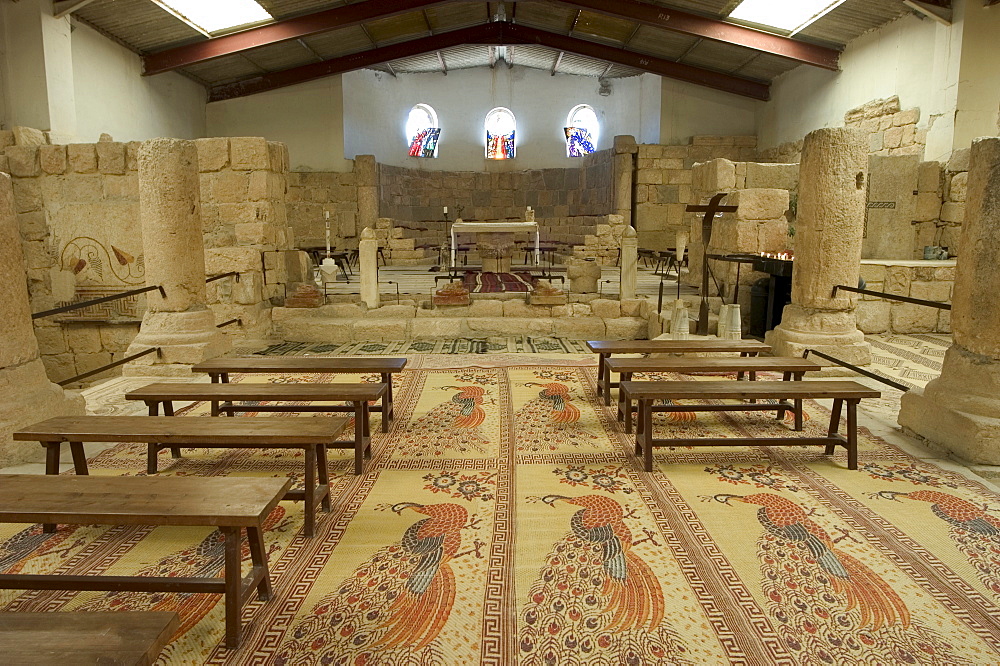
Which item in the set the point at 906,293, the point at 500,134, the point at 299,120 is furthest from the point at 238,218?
the point at 500,134

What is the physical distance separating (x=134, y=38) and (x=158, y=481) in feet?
36.6

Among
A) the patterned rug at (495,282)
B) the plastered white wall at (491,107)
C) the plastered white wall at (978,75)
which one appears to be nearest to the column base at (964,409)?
the patterned rug at (495,282)

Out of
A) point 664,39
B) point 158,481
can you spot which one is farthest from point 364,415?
point 664,39

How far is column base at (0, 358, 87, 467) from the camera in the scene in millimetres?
3180

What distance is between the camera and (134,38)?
10.5 meters

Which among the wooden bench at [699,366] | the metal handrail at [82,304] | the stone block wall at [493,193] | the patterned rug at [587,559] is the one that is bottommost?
the patterned rug at [587,559]

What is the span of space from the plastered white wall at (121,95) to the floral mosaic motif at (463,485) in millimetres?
9307

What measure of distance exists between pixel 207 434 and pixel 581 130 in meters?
16.2

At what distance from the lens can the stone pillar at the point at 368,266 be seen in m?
7.57

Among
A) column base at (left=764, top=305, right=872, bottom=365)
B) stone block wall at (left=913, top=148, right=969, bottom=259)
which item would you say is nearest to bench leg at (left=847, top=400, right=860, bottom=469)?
column base at (left=764, top=305, right=872, bottom=365)

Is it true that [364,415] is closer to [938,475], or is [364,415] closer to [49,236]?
[938,475]

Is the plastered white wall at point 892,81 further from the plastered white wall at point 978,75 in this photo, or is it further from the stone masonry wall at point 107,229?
the stone masonry wall at point 107,229

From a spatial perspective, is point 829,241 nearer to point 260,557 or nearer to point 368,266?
point 260,557

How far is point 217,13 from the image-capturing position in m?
10.2
